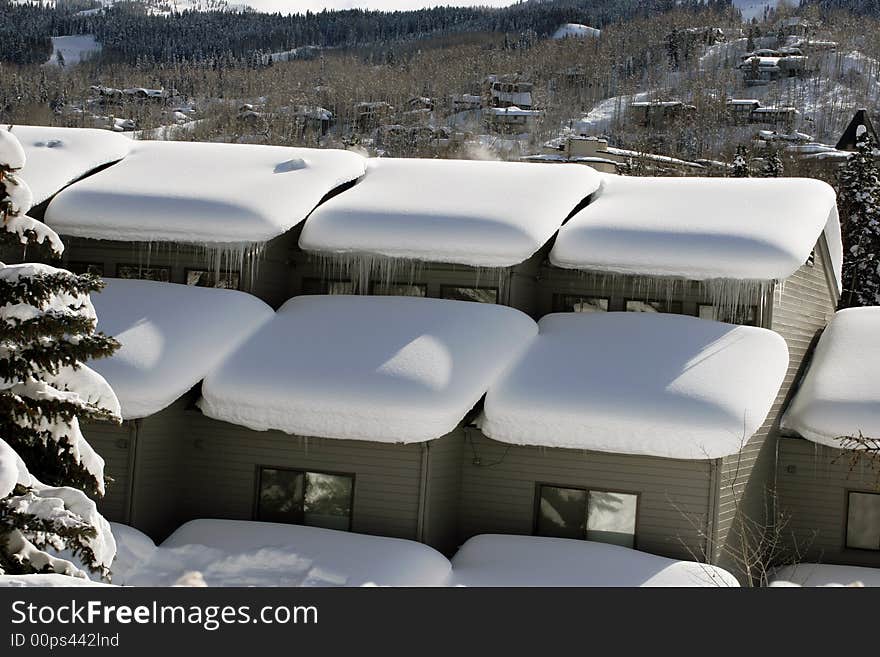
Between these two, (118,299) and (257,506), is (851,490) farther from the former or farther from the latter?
(118,299)

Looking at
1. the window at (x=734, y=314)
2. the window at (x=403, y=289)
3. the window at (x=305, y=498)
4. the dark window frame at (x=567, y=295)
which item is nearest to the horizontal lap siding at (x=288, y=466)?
the window at (x=305, y=498)

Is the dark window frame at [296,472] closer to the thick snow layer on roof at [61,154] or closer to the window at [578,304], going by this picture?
the window at [578,304]

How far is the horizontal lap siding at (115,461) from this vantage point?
587 inches

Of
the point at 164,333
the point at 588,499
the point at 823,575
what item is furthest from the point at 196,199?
the point at 823,575

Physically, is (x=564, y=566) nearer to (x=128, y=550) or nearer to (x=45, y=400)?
(x=128, y=550)

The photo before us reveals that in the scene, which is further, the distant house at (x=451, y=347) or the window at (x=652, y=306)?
the window at (x=652, y=306)

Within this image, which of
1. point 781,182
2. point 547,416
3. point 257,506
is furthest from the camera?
point 781,182

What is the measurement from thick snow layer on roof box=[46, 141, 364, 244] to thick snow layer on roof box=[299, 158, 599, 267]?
24.3 inches

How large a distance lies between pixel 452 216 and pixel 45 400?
9924 mm

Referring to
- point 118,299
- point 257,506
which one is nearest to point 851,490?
point 257,506

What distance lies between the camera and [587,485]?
15055 mm

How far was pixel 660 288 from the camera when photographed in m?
17.4

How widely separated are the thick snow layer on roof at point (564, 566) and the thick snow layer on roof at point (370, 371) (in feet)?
6.21

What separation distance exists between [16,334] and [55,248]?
0.91m
